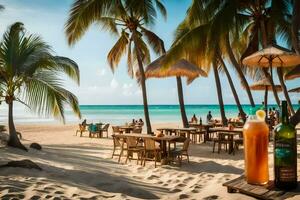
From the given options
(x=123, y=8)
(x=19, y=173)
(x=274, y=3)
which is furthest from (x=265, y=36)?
(x=19, y=173)

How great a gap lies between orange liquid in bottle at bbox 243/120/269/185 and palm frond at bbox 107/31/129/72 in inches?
640

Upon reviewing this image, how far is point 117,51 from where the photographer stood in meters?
18.6

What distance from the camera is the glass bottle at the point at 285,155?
200 cm

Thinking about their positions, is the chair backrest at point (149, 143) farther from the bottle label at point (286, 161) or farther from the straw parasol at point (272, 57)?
the bottle label at point (286, 161)

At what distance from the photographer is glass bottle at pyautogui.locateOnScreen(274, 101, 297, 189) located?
2.00m

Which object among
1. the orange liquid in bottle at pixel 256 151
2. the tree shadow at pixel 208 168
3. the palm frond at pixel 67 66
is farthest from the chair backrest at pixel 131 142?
the orange liquid in bottle at pixel 256 151

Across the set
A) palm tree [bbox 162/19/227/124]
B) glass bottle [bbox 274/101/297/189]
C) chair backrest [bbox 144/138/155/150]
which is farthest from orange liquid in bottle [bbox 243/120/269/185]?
palm tree [bbox 162/19/227/124]

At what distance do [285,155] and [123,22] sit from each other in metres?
14.7

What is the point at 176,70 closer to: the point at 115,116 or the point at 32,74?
the point at 32,74

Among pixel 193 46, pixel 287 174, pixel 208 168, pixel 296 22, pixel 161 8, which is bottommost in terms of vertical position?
pixel 208 168

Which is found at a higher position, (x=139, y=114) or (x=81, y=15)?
(x=81, y=15)

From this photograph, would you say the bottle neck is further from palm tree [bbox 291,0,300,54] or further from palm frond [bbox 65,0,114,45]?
palm frond [bbox 65,0,114,45]

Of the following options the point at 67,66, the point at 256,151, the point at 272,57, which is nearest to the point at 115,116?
the point at 67,66

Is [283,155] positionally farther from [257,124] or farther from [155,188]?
[155,188]
